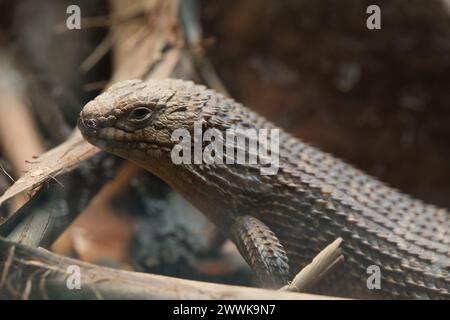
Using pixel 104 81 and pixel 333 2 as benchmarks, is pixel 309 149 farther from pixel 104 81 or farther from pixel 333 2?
pixel 333 2

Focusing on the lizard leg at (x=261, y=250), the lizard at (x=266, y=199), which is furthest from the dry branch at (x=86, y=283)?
the lizard at (x=266, y=199)

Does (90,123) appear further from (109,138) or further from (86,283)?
(86,283)

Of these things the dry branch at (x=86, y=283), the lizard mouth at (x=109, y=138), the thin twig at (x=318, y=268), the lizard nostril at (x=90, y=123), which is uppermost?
the lizard nostril at (x=90, y=123)

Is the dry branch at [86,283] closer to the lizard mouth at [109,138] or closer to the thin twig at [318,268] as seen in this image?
the thin twig at [318,268]

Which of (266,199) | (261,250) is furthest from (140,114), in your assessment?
(261,250)

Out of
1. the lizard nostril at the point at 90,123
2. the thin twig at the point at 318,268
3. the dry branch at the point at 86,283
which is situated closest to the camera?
the dry branch at the point at 86,283

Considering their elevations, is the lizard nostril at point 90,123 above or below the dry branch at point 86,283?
above

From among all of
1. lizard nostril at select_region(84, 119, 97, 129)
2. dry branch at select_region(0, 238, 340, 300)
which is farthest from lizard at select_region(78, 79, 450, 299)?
dry branch at select_region(0, 238, 340, 300)

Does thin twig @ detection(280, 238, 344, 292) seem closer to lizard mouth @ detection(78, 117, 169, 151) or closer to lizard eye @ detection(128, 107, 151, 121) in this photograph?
lizard mouth @ detection(78, 117, 169, 151)
